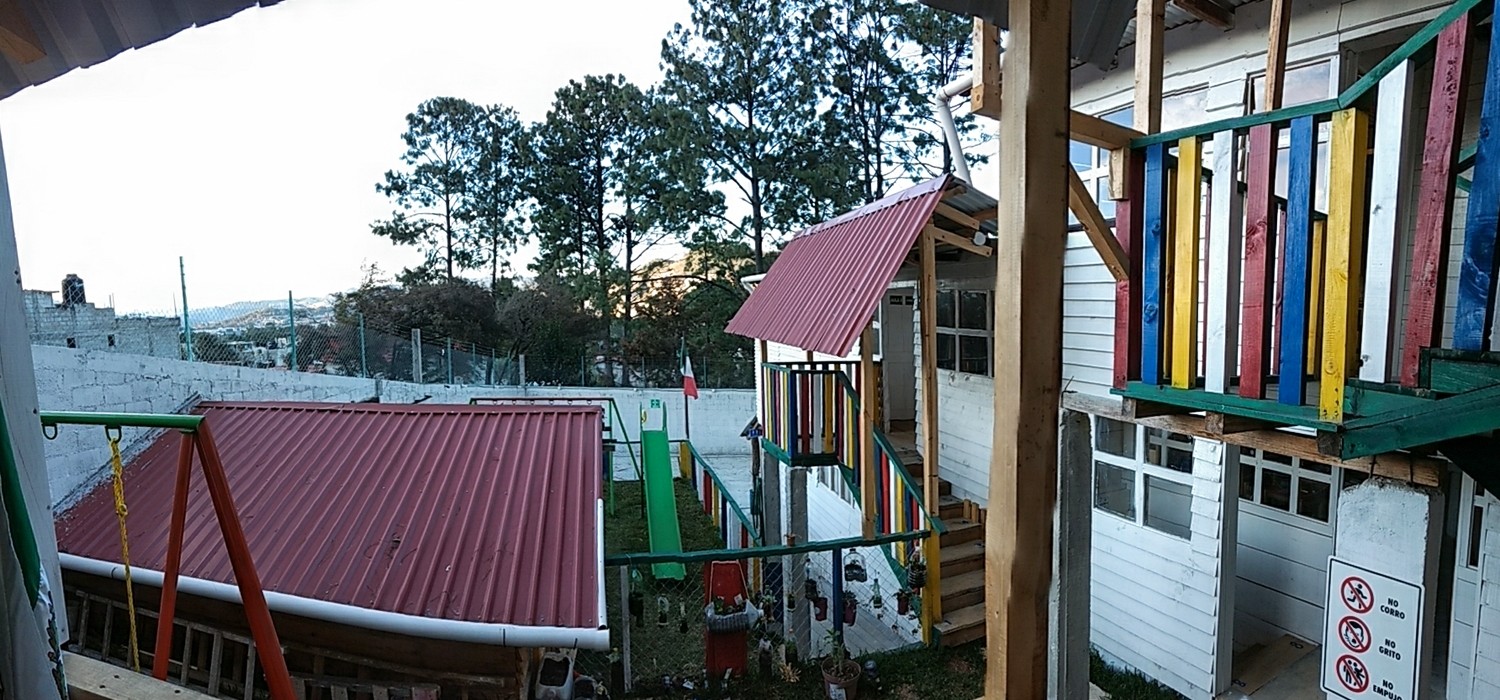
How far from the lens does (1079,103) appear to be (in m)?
5.43

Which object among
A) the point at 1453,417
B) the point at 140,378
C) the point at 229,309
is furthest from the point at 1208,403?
the point at 229,309

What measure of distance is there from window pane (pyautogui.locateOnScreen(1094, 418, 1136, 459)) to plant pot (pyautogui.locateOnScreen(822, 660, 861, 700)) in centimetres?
251

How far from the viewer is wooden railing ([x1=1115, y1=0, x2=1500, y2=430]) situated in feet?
4.96

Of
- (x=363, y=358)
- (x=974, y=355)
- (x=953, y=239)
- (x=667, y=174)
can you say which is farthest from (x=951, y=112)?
(x=667, y=174)

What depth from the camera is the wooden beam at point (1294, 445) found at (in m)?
1.69

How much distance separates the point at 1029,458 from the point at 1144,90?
1807mm

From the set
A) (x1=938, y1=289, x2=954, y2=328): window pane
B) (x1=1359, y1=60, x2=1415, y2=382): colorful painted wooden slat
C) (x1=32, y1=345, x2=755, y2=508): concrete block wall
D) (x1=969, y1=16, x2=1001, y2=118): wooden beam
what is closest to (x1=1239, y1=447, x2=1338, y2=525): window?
(x1=1359, y1=60, x2=1415, y2=382): colorful painted wooden slat

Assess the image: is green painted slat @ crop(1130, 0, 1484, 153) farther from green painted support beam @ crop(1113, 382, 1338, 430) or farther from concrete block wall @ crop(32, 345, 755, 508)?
concrete block wall @ crop(32, 345, 755, 508)

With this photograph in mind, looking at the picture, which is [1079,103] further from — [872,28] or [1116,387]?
[872,28]

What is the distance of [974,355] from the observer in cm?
675

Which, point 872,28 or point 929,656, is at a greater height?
point 872,28

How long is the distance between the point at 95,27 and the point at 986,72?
231cm

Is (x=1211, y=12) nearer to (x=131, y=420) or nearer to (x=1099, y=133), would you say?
(x=1099, y=133)

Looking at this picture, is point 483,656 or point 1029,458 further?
point 483,656
